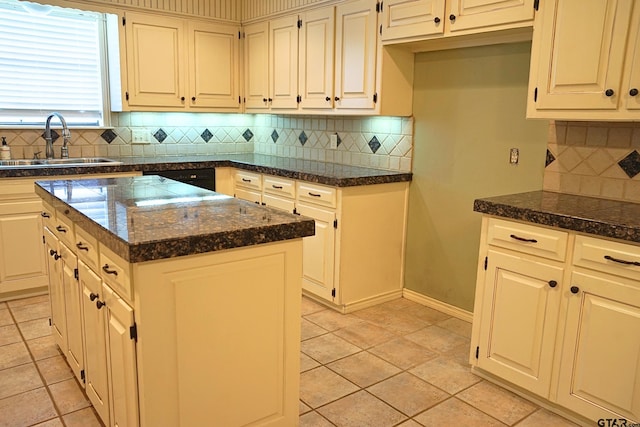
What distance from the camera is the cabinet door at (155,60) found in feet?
13.6

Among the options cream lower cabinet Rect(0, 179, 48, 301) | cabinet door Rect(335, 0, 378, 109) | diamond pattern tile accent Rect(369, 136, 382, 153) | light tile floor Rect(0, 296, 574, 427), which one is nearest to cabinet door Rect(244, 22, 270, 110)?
cabinet door Rect(335, 0, 378, 109)

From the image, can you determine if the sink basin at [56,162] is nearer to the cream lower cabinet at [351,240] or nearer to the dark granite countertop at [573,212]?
the cream lower cabinet at [351,240]

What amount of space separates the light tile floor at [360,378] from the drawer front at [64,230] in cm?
75

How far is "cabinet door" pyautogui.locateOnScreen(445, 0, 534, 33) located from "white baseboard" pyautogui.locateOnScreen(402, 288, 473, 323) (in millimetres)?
1787

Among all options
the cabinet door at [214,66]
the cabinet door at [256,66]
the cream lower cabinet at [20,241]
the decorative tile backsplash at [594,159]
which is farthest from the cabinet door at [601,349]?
the cabinet door at [214,66]

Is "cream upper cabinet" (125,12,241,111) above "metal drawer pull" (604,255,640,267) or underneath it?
above

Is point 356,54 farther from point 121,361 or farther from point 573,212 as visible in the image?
point 121,361

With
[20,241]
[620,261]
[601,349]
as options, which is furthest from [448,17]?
[20,241]

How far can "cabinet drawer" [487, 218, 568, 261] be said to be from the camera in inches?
85.7

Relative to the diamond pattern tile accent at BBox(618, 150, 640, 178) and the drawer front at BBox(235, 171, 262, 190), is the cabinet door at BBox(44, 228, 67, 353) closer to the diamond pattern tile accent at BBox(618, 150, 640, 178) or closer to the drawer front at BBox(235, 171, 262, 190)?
the drawer front at BBox(235, 171, 262, 190)

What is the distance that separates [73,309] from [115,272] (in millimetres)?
769

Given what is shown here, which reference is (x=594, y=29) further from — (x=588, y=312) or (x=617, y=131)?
(x=588, y=312)

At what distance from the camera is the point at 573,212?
219 cm

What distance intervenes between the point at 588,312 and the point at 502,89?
4.78 feet
